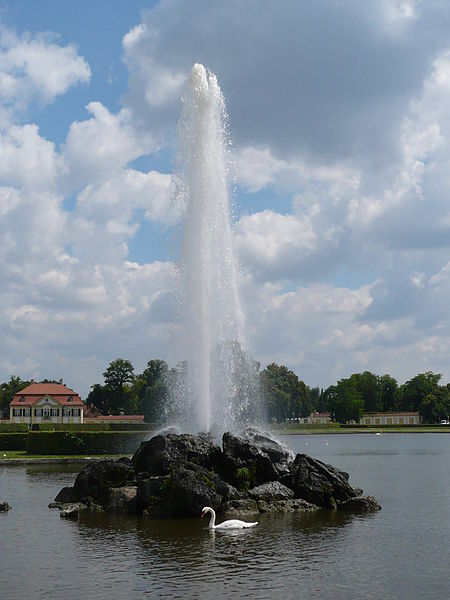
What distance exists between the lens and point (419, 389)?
19112 cm

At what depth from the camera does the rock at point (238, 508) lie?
27859 millimetres

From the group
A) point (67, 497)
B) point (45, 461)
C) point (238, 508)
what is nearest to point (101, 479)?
point (67, 497)

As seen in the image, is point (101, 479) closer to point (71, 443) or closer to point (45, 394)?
point (71, 443)

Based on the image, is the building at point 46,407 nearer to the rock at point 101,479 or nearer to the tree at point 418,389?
the tree at point 418,389

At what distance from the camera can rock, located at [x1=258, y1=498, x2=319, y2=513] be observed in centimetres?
2859

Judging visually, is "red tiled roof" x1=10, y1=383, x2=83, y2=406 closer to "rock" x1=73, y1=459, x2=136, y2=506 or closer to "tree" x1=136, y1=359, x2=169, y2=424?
"tree" x1=136, y1=359, x2=169, y2=424

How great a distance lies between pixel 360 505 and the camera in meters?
29.0

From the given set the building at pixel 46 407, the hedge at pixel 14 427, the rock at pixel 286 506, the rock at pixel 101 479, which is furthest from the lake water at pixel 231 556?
the building at pixel 46 407

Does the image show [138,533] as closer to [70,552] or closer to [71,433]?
[70,552]

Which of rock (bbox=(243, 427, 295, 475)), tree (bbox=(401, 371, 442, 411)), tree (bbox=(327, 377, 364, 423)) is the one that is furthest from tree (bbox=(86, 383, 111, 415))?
rock (bbox=(243, 427, 295, 475))

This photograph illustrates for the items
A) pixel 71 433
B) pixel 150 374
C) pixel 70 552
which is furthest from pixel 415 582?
pixel 150 374

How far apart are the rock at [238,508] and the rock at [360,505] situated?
11.9 ft

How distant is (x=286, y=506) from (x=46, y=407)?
394ft

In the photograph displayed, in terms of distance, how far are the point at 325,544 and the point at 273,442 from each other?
13600 millimetres
